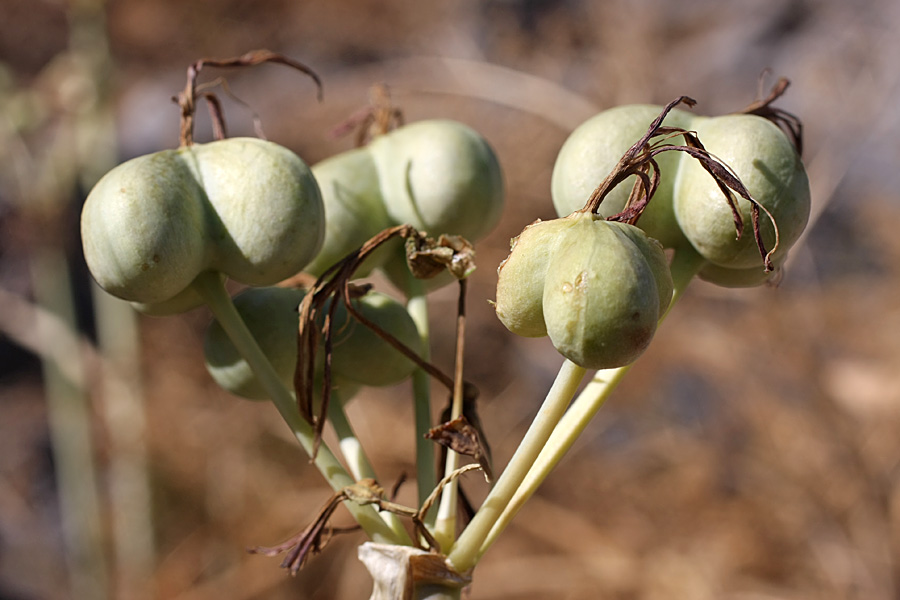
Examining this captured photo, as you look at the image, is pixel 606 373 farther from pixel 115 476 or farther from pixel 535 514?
pixel 535 514

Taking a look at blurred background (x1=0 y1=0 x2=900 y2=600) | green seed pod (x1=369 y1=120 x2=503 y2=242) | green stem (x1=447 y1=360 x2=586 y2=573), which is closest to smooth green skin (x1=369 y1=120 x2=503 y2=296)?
green seed pod (x1=369 y1=120 x2=503 y2=242)

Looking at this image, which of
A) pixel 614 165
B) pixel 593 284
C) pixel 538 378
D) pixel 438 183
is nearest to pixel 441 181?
pixel 438 183

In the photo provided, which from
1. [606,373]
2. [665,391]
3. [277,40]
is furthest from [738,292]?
[277,40]

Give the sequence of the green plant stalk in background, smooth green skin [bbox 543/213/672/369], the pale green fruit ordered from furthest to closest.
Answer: the green plant stalk in background → the pale green fruit → smooth green skin [bbox 543/213/672/369]

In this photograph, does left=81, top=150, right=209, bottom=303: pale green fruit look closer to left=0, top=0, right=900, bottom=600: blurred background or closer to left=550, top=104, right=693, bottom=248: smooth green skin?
left=550, top=104, right=693, bottom=248: smooth green skin

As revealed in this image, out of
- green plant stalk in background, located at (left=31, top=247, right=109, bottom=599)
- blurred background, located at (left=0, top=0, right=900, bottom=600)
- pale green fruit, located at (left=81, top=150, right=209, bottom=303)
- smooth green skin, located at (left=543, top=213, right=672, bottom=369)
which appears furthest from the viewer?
blurred background, located at (left=0, top=0, right=900, bottom=600)
